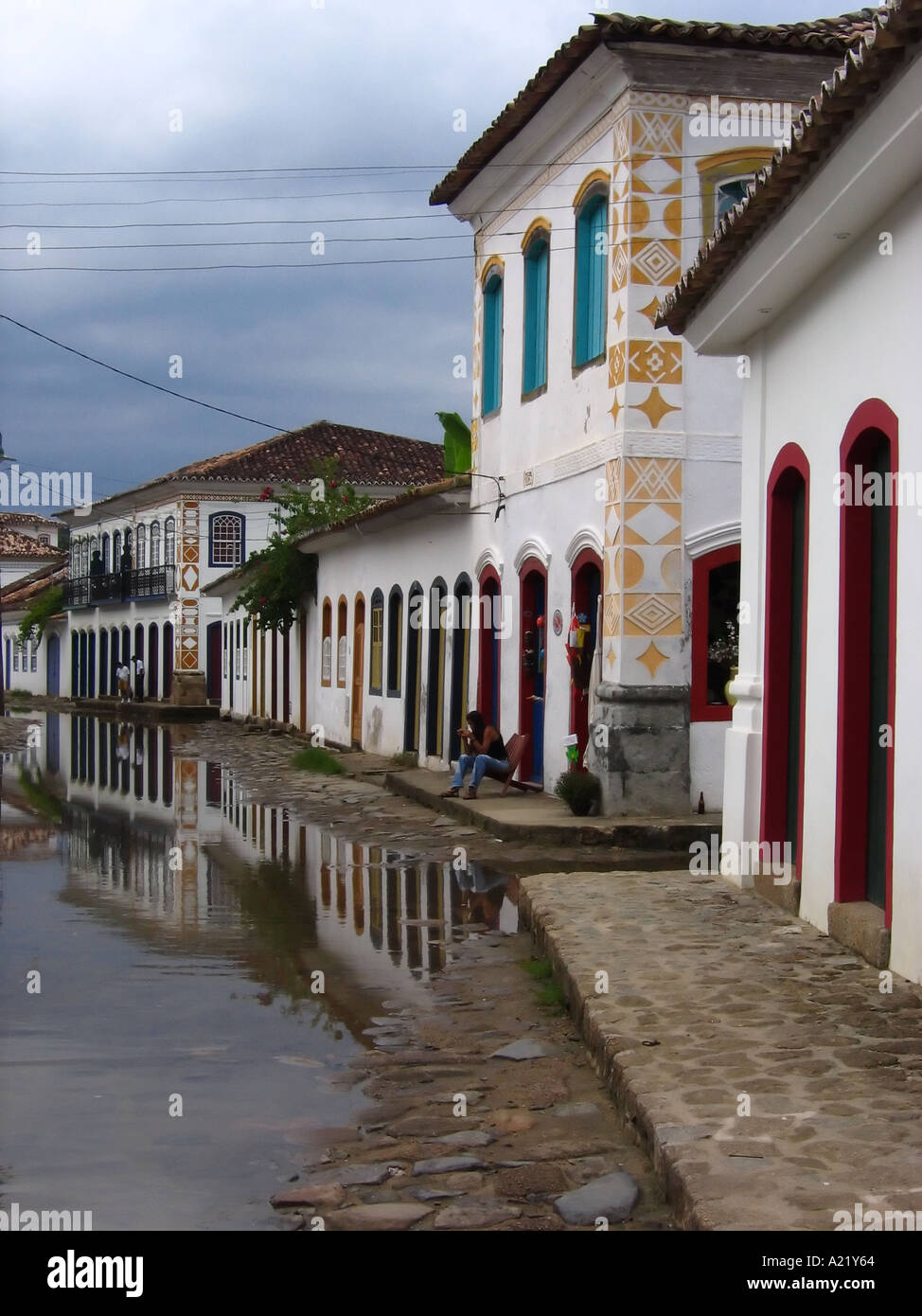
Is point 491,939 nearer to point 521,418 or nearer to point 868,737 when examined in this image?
point 868,737

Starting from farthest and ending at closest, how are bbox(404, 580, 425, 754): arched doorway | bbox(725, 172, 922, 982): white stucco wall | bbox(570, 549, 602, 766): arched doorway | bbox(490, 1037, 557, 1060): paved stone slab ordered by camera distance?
bbox(404, 580, 425, 754): arched doorway → bbox(570, 549, 602, 766): arched doorway → bbox(725, 172, 922, 982): white stucco wall → bbox(490, 1037, 557, 1060): paved stone slab

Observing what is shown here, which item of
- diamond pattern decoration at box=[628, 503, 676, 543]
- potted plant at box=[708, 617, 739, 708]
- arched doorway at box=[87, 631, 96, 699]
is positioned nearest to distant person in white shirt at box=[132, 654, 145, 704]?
arched doorway at box=[87, 631, 96, 699]

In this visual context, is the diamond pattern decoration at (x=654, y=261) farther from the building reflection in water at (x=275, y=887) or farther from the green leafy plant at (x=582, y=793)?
the building reflection in water at (x=275, y=887)

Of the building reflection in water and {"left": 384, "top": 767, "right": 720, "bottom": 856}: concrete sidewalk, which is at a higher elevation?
{"left": 384, "top": 767, "right": 720, "bottom": 856}: concrete sidewalk

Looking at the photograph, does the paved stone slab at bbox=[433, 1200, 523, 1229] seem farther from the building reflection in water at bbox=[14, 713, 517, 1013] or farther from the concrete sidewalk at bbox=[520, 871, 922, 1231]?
the building reflection in water at bbox=[14, 713, 517, 1013]

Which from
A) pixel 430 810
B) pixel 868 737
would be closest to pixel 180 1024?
pixel 868 737

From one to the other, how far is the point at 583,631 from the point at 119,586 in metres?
38.7

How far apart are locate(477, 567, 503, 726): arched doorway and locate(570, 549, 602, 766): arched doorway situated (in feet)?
8.96

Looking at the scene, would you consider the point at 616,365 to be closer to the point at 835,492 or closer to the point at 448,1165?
the point at 835,492

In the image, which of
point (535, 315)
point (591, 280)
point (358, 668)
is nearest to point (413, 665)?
point (358, 668)

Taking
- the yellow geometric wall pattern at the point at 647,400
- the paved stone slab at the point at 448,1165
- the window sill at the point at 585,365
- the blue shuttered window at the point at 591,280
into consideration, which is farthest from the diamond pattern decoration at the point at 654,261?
the paved stone slab at the point at 448,1165

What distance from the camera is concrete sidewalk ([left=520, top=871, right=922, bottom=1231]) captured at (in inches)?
169

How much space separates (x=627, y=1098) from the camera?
5.42 meters
